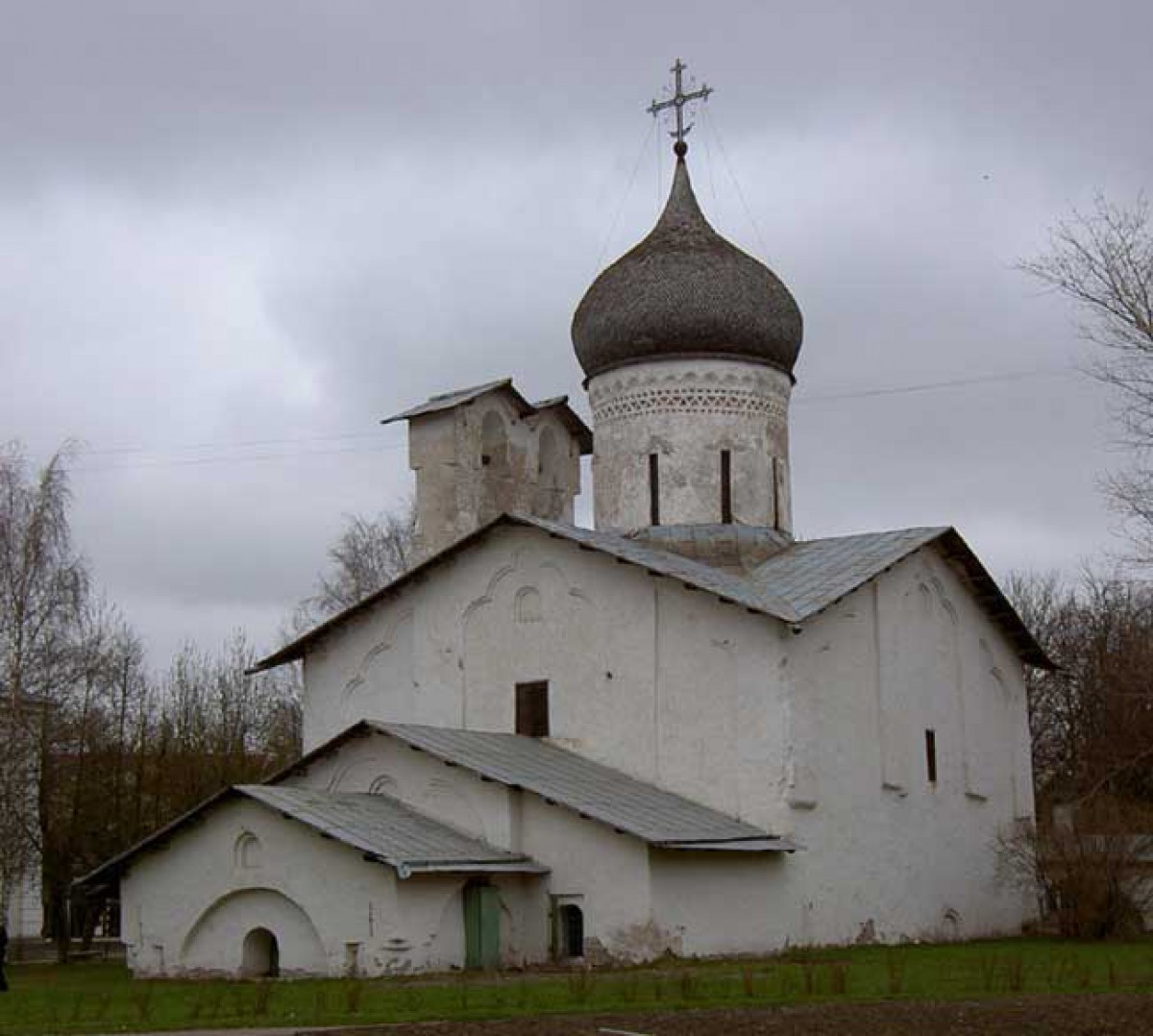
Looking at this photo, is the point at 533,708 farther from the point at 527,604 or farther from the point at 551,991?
the point at 551,991

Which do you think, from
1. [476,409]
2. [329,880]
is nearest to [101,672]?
[476,409]

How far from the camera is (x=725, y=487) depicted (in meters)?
23.6

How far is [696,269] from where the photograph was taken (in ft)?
78.3

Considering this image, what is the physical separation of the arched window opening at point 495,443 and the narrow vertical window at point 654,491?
6.64ft

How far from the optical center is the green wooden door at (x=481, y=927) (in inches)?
684

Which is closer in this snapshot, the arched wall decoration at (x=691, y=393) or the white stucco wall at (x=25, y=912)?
the arched wall decoration at (x=691, y=393)

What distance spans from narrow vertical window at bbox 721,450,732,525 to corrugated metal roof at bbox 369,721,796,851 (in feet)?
14.5

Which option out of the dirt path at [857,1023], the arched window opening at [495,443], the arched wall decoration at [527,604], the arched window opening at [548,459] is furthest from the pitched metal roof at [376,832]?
the arched window opening at [548,459]

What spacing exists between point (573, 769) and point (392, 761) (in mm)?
2167

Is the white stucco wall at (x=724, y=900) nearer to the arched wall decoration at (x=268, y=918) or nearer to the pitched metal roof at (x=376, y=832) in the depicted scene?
the pitched metal roof at (x=376, y=832)

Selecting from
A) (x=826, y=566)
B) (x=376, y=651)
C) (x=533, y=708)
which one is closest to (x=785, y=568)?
(x=826, y=566)

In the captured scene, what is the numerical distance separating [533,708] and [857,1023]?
10476mm

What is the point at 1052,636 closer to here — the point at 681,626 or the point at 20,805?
the point at 681,626

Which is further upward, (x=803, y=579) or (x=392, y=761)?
(x=803, y=579)
